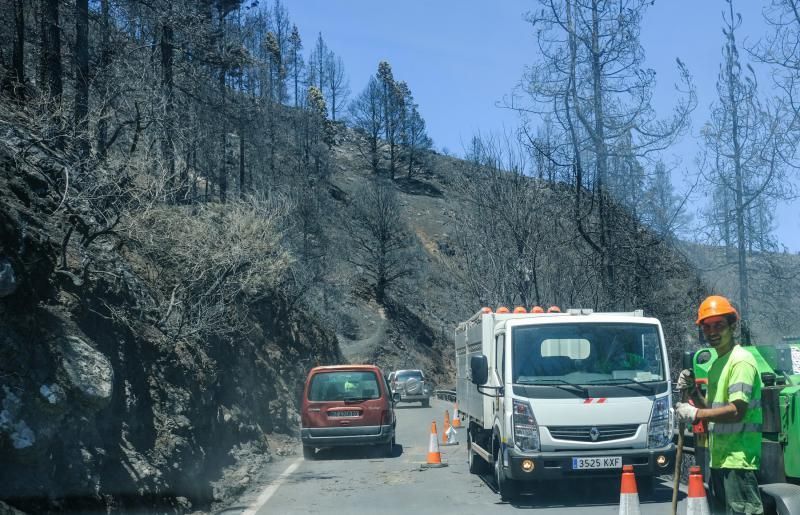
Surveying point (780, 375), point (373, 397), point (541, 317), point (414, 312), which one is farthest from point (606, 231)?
point (414, 312)

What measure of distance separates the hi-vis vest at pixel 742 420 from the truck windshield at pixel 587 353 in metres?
5.18

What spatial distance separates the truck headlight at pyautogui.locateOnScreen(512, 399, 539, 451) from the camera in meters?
10.6

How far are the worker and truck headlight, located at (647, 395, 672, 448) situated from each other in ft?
16.2

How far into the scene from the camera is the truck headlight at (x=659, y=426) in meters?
10.7

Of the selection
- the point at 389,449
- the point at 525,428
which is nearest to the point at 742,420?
the point at 525,428

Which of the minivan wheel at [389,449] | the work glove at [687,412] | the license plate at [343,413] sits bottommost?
the minivan wheel at [389,449]

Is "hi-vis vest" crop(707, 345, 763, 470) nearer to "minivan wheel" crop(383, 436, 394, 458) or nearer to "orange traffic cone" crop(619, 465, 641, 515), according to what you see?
"orange traffic cone" crop(619, 465, 641, 515)

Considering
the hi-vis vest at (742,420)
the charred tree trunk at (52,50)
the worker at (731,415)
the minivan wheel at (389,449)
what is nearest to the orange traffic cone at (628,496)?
the worker at (731,415)

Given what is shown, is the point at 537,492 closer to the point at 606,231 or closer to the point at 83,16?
the point at 606,231

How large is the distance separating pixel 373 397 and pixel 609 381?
7.56 meters

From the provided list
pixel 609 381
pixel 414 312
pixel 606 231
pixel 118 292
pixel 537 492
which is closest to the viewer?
pixel 609 381

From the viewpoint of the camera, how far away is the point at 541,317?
38.1 ft

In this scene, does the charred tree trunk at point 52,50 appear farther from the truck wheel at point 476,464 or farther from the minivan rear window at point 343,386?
the truck wheel at point 476,464

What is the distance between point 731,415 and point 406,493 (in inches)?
292
